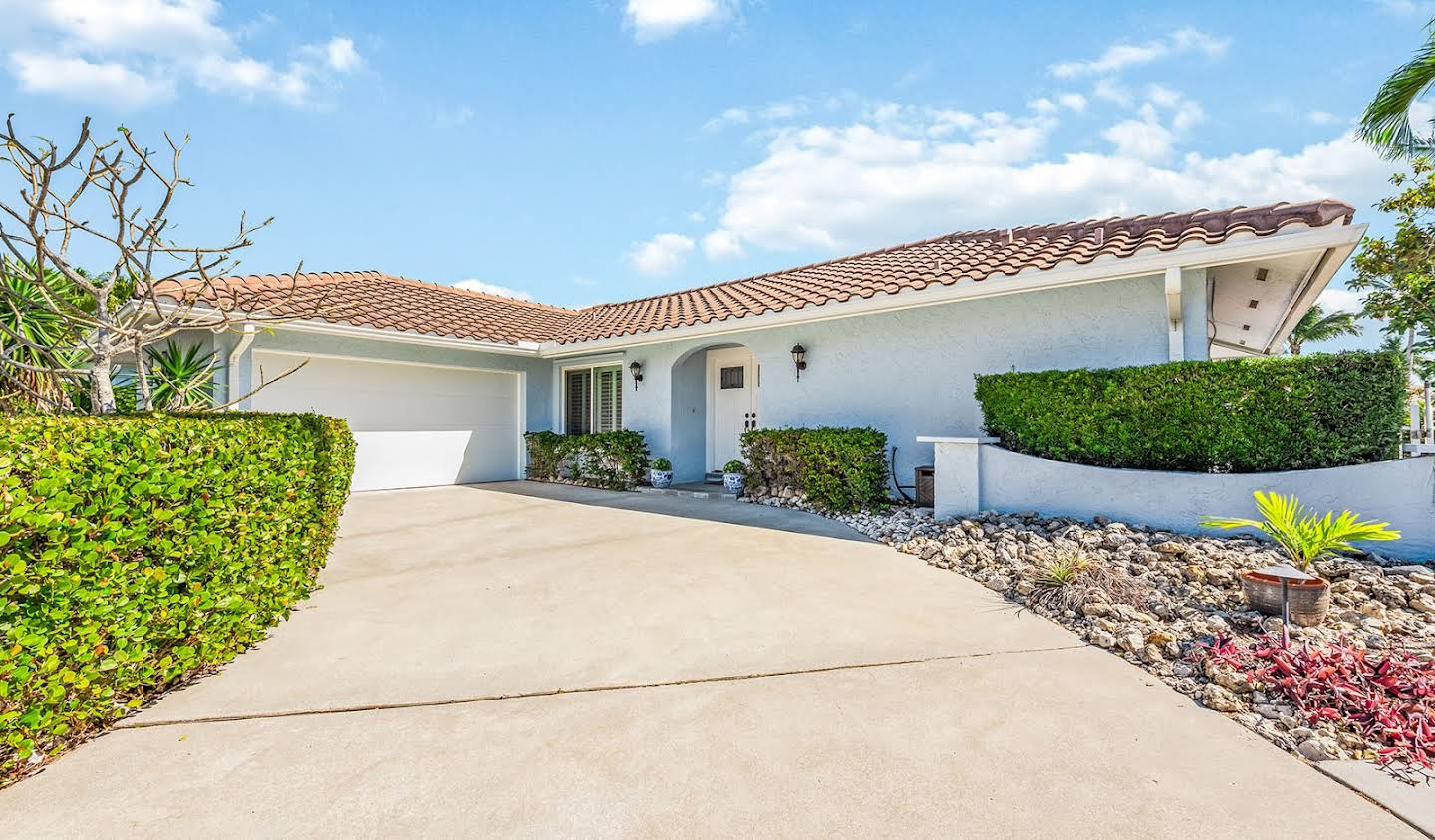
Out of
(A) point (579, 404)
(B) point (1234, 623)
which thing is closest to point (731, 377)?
(A) point (579, 404)

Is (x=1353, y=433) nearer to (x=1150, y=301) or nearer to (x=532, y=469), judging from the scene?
(x=1150, y=301)

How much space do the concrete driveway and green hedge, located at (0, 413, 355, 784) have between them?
0.83 ft

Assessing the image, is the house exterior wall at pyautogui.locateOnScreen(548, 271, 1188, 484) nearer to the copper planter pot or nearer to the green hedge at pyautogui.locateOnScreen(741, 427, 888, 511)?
the green hedge at pyautogui.locateOnScreen(741, 427, 888, 511)

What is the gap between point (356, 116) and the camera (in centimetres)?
887

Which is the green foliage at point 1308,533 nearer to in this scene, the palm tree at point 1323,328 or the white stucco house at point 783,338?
the white stucco house at point 783,338

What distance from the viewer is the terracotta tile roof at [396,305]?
32.9 feet

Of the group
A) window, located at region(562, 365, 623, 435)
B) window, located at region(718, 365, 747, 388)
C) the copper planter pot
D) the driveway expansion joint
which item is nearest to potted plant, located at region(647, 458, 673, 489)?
window, located at region(562, 365, 623, 435)

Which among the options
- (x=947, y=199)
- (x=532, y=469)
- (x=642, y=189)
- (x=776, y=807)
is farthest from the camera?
(x=947, y=199)

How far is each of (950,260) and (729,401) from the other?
4768 millimetres

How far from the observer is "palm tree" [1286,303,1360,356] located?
23.8m

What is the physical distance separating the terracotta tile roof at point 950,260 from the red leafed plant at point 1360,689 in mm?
4693

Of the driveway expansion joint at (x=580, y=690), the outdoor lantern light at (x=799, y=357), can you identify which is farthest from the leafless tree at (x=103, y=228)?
the outdoor lantern light at (x=799, y=357)

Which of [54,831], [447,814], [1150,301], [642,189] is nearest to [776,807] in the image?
[447,814]

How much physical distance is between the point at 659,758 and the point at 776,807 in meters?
0.57
